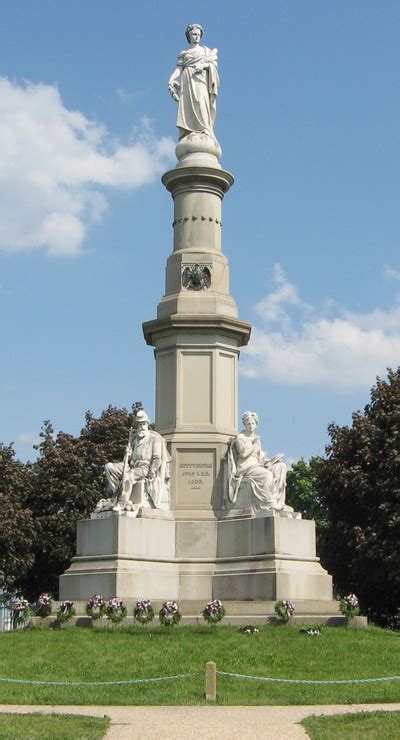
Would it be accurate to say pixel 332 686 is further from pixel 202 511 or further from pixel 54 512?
pixel 54 512

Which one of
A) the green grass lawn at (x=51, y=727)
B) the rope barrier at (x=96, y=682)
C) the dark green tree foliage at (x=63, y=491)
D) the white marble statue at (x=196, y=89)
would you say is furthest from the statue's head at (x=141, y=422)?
the dark green tree foliage at (x=63, y=491)

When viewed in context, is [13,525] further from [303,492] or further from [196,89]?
[303,492]

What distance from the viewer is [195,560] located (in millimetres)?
26625

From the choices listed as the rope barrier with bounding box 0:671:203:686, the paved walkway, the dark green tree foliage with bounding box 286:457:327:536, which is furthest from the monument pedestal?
the dark green tree foliage with bounding box 286:457:327:536

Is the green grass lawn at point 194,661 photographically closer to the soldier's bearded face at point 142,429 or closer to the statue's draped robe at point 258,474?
the statue's draped robe at point 258,474

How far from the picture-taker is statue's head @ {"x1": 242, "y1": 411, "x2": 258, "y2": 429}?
27.1 metres

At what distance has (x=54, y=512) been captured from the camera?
48.2 meters

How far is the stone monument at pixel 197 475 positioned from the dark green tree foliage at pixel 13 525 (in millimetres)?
17027

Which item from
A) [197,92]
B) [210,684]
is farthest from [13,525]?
[210,684]

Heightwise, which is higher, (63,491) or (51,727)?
(63,491)

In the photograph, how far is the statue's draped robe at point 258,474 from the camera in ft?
86.4

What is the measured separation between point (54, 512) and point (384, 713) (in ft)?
116

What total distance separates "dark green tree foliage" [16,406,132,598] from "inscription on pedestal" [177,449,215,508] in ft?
66.3

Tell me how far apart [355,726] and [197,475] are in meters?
14.7
